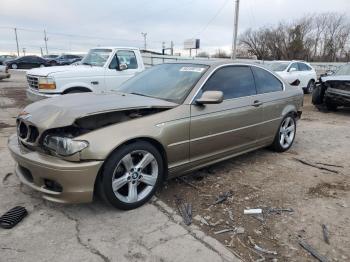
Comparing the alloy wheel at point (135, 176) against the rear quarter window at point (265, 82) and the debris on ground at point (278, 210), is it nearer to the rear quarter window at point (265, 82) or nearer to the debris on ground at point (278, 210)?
the debris on ground at point (278, 210)

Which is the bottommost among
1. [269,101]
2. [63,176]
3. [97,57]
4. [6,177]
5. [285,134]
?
[6,177]

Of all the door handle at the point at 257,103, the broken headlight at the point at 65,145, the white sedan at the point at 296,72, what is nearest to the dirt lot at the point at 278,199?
the door handle at the point at 257,103

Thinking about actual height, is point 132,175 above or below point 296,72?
below

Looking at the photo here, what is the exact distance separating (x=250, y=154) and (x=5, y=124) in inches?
221

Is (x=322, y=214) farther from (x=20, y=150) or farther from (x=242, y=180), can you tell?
(x=20, y=150)

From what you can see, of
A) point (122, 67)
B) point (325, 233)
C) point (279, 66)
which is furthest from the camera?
point (279, 66)

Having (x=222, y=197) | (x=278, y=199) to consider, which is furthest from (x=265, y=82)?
(x=222, y=197)

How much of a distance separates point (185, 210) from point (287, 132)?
3.11 m

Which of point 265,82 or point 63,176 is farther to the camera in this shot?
point 265,82

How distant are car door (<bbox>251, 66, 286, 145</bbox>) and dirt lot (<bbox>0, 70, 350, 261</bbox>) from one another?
461 millimetres

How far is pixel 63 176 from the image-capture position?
3.12 metres

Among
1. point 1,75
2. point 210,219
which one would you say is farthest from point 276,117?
point 1,75

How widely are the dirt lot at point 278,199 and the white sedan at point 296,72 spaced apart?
28.8ft

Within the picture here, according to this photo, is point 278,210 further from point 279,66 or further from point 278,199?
point 279,66
